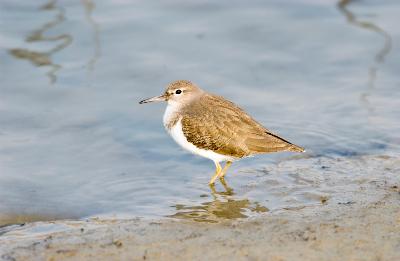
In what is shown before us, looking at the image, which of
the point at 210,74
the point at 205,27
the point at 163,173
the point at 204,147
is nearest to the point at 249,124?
the point at 204,147

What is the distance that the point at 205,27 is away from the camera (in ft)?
37.1

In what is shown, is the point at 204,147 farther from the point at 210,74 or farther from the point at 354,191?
the point at 210,74

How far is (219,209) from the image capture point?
Result: 276 inches

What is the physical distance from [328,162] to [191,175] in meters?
1.44

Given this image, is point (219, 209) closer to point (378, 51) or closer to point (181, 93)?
point (181, 93)

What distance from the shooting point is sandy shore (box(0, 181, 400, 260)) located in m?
5.50

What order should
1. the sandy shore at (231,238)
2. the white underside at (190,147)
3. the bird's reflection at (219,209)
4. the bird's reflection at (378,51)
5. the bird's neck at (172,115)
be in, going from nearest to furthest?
the sandy shore at (231,238) < the bird's reflection at (219,209) < the white underside at (190,147) < the bird's neck at (172,115) < the bird's reflection at (378,51)

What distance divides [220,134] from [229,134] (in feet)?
0.30

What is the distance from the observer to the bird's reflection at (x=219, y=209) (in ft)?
22.1

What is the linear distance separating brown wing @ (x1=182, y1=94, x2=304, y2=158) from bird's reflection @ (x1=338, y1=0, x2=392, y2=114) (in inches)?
79.4

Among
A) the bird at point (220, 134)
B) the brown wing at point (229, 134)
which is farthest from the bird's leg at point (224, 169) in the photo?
the brown wing at point (229, 134)

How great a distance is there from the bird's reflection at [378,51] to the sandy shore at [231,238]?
3.23 m

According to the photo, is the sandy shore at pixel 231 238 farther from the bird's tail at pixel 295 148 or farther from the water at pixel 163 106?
the bird's tail at pixel 295 148

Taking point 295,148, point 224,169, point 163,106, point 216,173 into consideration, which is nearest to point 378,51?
point 163,106
